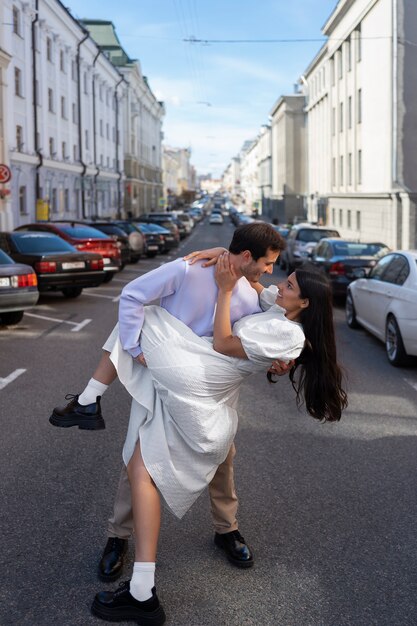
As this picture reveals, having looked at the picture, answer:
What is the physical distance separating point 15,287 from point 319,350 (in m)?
9.06

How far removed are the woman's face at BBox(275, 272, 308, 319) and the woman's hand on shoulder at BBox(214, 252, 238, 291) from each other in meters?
0.23

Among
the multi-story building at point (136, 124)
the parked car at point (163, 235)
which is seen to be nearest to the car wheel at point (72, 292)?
the parked car at point (163, 235)

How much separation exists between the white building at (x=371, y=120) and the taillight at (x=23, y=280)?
22.1m

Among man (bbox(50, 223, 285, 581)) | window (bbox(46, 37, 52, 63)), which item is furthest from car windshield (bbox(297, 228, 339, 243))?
window (bbox(46, 37, 52, 63))

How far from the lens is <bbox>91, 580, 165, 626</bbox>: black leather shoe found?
3195 millimetres

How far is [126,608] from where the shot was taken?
10.7 feet

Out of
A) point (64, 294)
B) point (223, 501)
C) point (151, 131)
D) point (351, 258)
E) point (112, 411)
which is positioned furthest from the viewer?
point (151, 131)

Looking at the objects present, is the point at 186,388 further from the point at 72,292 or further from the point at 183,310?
the point at 72,292

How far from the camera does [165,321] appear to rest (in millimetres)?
3379

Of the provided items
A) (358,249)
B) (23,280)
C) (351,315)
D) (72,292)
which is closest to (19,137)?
(72,292)

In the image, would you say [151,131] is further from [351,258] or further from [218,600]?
[218,600]

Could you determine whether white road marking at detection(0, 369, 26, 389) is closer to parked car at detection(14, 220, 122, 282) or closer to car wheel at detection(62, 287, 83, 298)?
car wheel at detection(62, 287, 83, 298)

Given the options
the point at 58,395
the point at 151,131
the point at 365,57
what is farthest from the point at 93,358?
the point at 151,131

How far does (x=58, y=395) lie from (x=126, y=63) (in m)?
72.4
